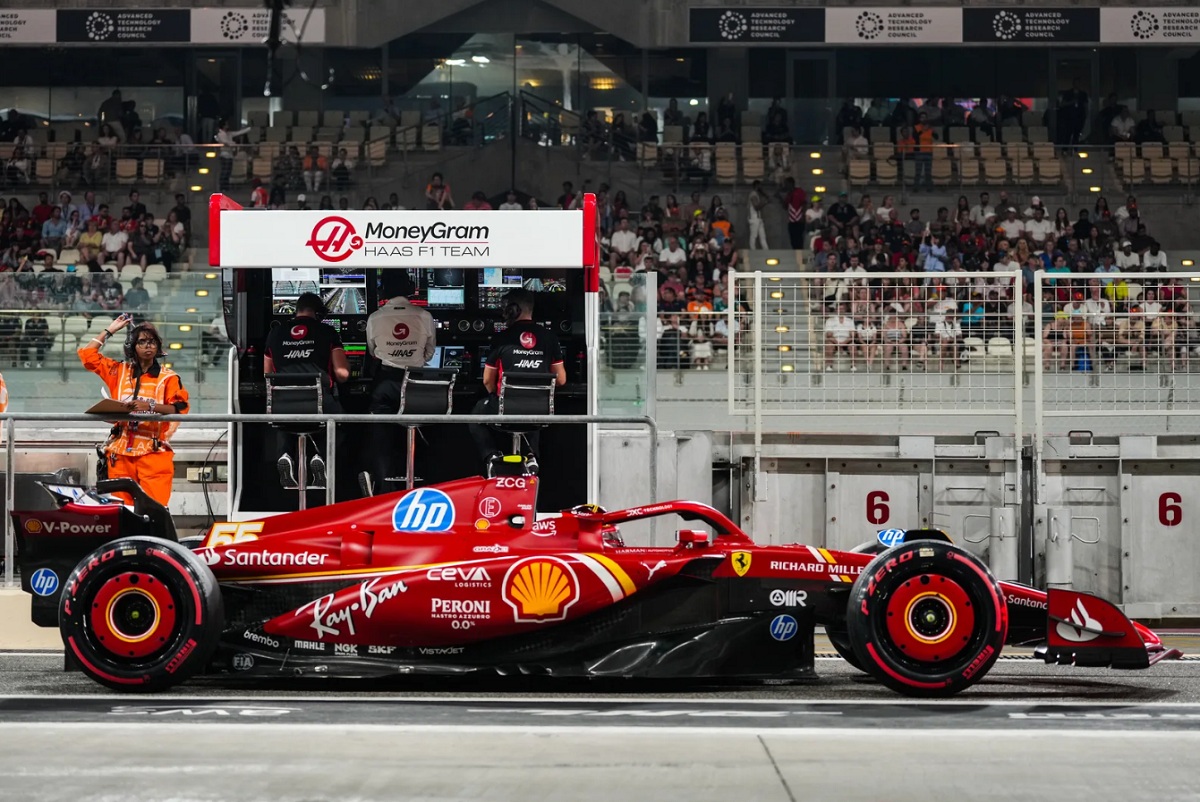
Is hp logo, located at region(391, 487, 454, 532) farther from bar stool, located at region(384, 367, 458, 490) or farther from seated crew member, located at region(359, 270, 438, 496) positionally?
seated crew member, located at region(359, 270, 438, 496)

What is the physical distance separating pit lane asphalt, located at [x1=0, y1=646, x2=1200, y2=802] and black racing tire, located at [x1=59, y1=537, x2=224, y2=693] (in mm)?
162

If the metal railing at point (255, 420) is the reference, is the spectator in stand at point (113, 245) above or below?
above

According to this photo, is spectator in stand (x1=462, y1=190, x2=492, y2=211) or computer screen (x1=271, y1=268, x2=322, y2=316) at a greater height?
spectator in stand (x1=462, y1=190, x2=492, y2=211)

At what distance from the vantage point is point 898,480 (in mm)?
13367

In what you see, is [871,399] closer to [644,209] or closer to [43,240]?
[644,209]

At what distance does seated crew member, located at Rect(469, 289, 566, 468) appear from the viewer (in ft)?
42.8

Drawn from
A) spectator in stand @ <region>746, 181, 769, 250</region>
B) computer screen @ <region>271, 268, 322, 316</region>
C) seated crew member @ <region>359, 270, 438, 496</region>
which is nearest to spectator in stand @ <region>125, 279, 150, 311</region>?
computer screen @ <region>271, 268, 322, 316</region>

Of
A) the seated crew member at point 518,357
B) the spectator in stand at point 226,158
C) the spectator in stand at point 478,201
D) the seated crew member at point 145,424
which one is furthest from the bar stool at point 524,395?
the spectator in stand at point 226,158

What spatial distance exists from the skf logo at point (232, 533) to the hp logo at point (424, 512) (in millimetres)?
764

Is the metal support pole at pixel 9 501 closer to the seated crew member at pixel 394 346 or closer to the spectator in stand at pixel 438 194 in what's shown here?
the seated crew member at pixel 394 346

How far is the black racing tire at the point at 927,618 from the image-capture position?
27.2ft

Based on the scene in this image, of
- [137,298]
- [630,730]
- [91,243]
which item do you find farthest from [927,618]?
[91,243]

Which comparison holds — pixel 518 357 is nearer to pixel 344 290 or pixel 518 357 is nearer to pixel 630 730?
→ pixel 344 290

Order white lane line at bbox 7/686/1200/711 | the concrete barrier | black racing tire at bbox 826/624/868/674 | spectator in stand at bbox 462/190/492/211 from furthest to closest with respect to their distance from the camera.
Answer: spectator in stand at bbox 462/190/492/211, the concrete barrier, black racing tire at bbox 826/624/868/674, white lane line at bbox 7/686/1200/711
